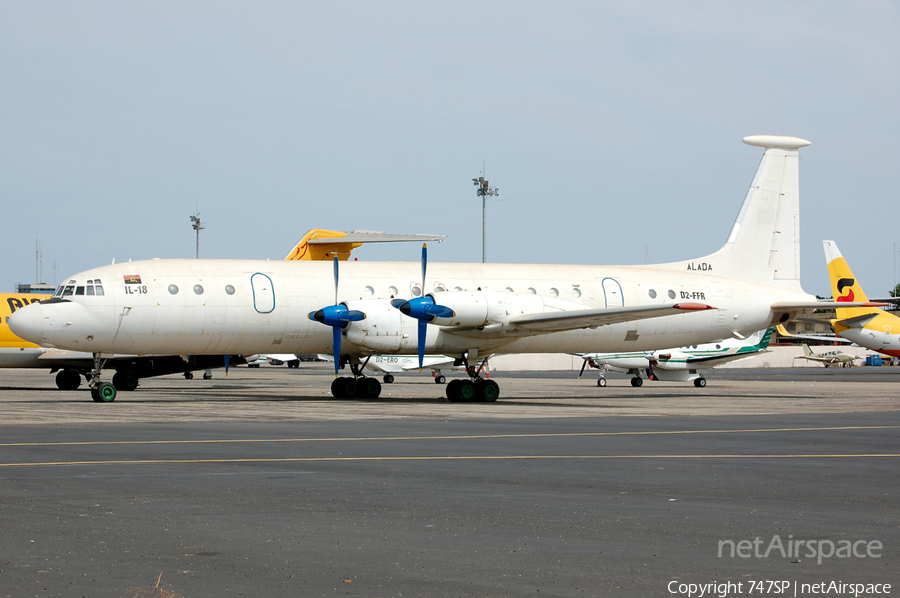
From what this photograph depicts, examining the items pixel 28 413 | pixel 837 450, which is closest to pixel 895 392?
pixel 837 450

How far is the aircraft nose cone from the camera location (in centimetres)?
2666

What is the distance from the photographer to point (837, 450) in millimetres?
14711

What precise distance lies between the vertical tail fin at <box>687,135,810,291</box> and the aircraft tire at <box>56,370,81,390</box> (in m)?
24.9

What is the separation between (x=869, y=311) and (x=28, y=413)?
47705mm

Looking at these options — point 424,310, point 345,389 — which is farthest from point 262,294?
point 424,310

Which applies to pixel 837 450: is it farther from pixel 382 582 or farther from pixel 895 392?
pixel 895 392

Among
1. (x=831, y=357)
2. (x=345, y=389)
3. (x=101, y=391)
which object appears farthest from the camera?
(x=831, y=357)

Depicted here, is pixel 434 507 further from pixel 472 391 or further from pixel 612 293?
pixel 612 293

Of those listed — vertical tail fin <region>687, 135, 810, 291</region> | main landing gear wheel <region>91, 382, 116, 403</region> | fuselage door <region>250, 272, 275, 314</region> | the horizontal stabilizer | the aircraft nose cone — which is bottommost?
main landing gear wheel <region>91, 382, 116, 403</region>

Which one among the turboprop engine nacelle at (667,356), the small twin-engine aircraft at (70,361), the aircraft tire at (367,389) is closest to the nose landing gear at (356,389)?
the aircraft tire at (367,389)

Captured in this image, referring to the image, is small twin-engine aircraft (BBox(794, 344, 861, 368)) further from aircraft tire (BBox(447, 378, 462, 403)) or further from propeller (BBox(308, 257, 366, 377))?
propeller (BBox(308, 257, 366, 377))

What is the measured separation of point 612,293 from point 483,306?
670 centimetres

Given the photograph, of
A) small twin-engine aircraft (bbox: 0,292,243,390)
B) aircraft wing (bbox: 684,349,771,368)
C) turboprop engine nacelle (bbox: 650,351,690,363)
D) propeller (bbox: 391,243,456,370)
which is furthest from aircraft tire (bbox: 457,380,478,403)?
aircraft wing (bbox: 684,349,771,368)

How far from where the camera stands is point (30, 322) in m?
26.7
